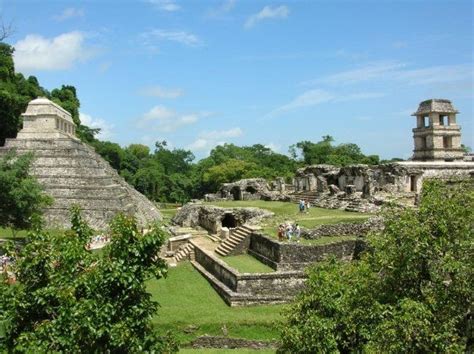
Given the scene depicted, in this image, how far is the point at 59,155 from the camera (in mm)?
35938

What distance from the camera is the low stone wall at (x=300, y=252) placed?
17.8 m

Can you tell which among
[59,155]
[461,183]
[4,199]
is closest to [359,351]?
[461,183]

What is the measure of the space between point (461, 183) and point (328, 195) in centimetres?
1972

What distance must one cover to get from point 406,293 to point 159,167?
75.4 metres

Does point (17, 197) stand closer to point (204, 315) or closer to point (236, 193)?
point (204, 315)

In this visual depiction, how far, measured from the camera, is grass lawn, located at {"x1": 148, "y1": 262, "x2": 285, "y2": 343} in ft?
46.9

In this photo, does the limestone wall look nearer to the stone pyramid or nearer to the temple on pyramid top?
the stone pyramid

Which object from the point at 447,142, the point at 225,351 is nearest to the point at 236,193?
the point at 447,142

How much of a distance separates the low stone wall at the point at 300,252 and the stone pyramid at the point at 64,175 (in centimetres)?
1585

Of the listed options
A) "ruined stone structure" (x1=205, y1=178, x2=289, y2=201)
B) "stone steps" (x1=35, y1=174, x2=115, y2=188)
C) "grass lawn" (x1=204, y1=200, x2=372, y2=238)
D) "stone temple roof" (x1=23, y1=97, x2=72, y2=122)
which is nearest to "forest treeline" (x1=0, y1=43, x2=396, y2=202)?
"stone temple roof" (x1=23, y1=97, x2=72, y2=122)

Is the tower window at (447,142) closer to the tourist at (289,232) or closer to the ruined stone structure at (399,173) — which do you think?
the ruined stone structure at (399,173)

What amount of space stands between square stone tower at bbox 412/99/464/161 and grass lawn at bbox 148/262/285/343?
82.3 ft

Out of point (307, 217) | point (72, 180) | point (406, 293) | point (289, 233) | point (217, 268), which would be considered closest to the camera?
→ point (406, 293)

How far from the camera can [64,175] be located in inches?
1371
